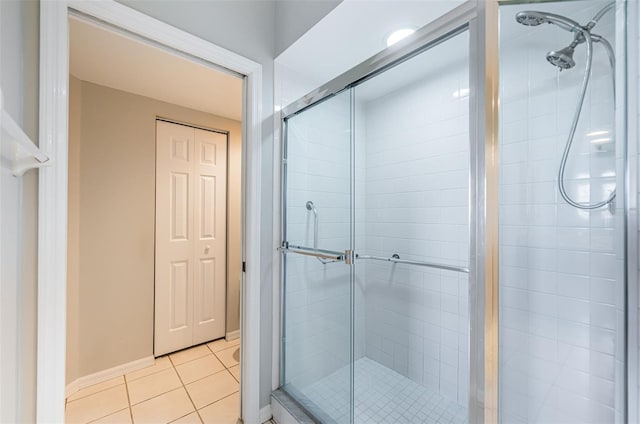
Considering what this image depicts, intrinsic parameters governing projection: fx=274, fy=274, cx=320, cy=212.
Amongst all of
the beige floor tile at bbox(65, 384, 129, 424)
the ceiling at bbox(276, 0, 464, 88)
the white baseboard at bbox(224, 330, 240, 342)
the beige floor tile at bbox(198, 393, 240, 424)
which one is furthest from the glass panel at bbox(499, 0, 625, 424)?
the white baseboard at bbox(224, 330, 240, 342)

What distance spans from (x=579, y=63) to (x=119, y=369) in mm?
3191

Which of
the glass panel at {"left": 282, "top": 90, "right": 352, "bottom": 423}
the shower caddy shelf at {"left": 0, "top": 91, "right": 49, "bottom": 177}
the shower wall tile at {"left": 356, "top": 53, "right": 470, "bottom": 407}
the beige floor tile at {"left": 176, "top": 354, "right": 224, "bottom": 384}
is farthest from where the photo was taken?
the beige floor tile at {"left": 176, "top": 354, "right": 224, "bottom": 384}

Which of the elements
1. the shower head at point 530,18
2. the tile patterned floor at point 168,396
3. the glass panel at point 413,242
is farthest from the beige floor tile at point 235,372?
the shower head at point 530,18

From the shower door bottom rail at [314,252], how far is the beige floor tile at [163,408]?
3.97ft

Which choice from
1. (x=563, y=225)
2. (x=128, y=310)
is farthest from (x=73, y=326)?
(x=563, y=225)

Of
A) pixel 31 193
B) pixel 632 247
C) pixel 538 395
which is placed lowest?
pixel 538 395

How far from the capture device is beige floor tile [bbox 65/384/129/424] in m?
1.68

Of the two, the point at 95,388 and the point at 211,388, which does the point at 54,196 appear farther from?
the point at 95,388

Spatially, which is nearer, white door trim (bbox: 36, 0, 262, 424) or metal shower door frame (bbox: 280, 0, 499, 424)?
metal shower door frame (bbox: 280, 0, 499, 424)

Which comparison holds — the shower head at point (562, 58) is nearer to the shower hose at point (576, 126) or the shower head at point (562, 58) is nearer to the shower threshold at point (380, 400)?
the shower hose at point (576, 126)

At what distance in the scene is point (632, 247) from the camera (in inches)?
27.7

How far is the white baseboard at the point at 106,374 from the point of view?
6.27 ft

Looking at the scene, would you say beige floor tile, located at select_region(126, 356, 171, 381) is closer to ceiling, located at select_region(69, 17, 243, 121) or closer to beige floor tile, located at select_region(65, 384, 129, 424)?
beige floor tile, located at select_region(65, 384, 129, 424)

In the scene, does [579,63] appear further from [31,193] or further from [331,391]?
[31,193]
